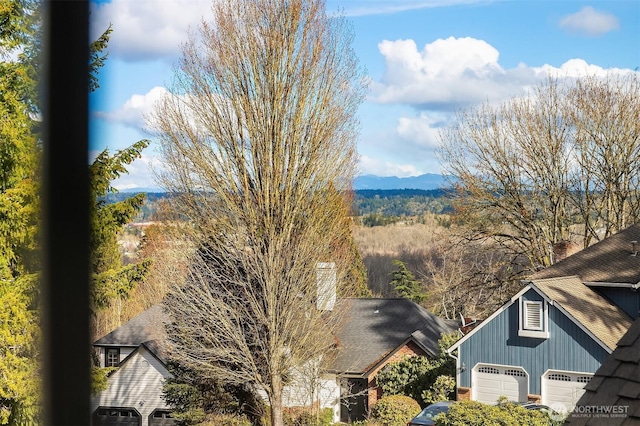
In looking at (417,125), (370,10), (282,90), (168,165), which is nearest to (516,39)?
(370,10)

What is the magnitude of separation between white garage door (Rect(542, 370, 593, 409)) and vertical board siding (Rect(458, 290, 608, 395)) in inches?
3.5

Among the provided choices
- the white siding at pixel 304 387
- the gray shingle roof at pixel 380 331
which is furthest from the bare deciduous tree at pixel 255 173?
the gray shingle roof at pixel 380 331

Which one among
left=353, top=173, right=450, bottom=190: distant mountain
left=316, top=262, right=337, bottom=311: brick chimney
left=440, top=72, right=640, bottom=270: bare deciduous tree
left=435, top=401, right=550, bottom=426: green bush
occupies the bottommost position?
left=435, top=401, right=550, bottom=426: green bush

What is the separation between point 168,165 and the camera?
986 centimetres

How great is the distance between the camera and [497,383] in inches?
435

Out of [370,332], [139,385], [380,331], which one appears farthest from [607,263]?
[139,385]

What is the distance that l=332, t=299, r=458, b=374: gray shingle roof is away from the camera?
1384 cm

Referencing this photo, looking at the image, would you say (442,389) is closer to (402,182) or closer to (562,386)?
(562,386)

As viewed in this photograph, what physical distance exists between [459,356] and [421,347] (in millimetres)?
2531

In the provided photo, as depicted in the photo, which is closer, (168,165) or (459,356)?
(168,165)

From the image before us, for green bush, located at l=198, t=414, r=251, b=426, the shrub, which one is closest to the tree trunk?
green bush, located at l=198, t=414, r=251, b=426

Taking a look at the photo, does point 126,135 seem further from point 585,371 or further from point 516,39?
point 585,371

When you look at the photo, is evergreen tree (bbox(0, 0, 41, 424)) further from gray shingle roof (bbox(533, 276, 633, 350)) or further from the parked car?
gray shingle roof (bbox(533, 276, 633, 350))

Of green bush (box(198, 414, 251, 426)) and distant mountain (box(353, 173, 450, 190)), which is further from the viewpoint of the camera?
distant mountain (box(353, 173, 450, 190))
